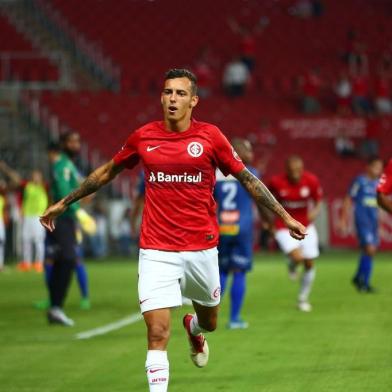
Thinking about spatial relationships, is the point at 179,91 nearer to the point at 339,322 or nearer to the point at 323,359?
the point at 323,359

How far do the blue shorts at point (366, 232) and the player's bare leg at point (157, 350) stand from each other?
36.8 feet

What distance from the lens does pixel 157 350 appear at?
23.4ft

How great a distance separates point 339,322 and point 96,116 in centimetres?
2239

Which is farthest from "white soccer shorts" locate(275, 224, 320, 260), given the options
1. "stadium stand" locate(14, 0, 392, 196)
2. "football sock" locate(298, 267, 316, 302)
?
"stadium stand" locate(14, 0, 392, 196)

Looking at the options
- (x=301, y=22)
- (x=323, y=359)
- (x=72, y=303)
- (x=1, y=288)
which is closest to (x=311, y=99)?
(x=301, y=22)

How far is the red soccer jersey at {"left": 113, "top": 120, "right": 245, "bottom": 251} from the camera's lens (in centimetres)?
753

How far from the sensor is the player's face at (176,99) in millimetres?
7480

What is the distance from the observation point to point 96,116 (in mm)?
34812

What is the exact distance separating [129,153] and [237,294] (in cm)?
555

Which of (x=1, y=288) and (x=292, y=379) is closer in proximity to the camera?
(x=292, y=379)

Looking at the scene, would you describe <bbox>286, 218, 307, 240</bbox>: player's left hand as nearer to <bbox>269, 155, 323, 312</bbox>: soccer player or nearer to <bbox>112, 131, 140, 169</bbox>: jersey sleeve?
<bbox>112, 131, 140, 169</bbox>: jersey sleeve

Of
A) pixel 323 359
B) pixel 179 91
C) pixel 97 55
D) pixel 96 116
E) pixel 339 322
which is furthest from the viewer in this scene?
pixel 97 55

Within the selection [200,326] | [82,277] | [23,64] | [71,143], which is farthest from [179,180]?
[23,64]

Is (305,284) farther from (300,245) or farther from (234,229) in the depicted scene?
(234,229)
